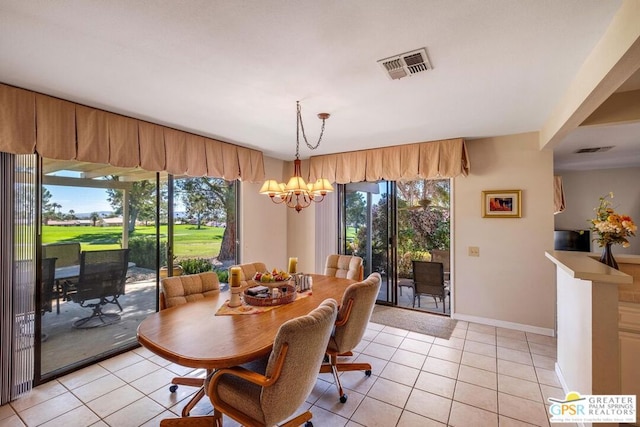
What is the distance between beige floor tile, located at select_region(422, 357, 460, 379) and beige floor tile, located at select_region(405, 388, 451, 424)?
38 centimetres

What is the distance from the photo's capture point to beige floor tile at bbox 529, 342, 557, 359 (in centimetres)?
296

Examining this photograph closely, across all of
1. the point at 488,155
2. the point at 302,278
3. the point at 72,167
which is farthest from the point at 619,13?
the point at 72,167

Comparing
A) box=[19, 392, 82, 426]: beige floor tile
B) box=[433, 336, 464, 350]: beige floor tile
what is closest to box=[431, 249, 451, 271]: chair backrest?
box=[433, 336, 464, 350]: beige floor tile

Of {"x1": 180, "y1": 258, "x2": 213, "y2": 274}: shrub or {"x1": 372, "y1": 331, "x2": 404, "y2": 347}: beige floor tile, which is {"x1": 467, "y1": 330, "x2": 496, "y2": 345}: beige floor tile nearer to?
{"x1": 372, "y1": 331, "x2": 404, "y2": 347}: beige floor tile

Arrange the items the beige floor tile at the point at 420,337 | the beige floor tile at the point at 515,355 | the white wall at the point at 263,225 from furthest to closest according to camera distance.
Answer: the white wall at the point at 263,225 → the beige floor tile at the point at 420,337 → the beige floor tile at the point at 515,355

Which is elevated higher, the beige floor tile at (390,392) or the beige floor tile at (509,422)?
the beige floor tile at (509,422)

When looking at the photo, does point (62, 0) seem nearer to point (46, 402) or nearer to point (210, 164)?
point (210, 164)

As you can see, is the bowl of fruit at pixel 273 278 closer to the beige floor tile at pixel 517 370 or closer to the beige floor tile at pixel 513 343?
the beige floor tile at pixel 517 370

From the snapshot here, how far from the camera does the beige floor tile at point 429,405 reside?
2.08m

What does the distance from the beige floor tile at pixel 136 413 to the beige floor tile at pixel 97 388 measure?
1.24ft

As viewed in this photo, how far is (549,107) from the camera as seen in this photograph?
2.72 m

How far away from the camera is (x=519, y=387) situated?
7.89ft

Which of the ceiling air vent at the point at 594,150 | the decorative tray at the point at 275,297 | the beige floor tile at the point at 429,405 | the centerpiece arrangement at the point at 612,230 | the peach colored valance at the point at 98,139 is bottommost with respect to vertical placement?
the beige floor tile at the point at 429,405

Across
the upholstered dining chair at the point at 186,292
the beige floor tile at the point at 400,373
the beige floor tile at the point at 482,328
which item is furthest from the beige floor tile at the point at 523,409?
the upholstered dining chair at the point at 186,292
